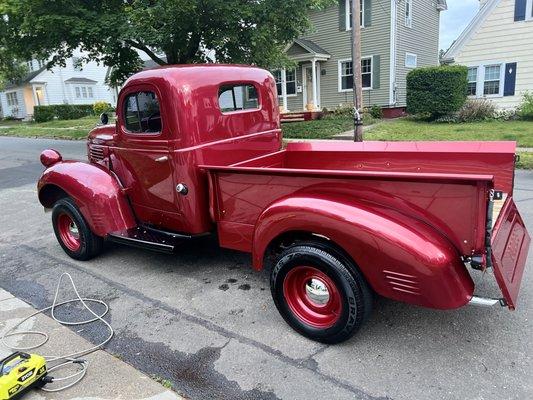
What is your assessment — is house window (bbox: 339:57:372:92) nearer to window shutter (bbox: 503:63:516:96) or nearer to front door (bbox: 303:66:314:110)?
front door (bbox: 303:66:314:110)

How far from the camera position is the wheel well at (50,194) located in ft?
16.5

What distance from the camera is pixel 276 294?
328 centimetres

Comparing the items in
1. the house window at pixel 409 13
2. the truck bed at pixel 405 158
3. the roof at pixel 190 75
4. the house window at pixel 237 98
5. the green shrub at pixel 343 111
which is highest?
the house window at pixel 409 13

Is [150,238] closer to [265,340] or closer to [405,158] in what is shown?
[265,340]

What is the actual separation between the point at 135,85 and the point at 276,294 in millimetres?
2425

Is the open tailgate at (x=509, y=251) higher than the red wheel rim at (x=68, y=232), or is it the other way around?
the open tailgate at (x=509, y=251)

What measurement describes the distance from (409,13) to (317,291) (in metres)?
20.2

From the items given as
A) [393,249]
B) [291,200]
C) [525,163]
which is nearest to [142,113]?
[291,200]

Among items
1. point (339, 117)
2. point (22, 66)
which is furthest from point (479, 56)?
point (22, 66)

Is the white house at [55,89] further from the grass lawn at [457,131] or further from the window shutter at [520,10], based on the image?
the window shutter at [520,10]

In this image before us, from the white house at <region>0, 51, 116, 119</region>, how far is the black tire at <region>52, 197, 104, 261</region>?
1371 inches

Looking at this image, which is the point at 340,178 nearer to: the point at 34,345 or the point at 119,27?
the point at 34,345

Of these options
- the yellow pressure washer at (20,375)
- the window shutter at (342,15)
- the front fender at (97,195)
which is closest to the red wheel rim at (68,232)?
the front fender at (97,195)

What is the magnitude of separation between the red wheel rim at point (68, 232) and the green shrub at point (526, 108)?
15.7 metres
